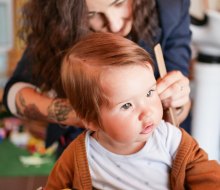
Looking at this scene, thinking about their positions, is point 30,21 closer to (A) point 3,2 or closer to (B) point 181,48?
(B) point 181,48

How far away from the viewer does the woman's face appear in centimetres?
88

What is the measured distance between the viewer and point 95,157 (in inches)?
29.7

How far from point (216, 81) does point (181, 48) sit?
0.86 ft

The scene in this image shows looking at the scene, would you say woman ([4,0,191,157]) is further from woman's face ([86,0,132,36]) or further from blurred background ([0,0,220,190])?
blurred background ([0,0,220,190])

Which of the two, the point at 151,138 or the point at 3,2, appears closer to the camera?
the point at 151,138

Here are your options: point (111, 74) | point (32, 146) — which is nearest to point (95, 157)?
point (111, 74)

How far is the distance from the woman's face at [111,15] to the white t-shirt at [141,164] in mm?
272

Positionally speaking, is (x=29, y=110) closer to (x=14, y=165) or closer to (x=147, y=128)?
(x=147, y=128)

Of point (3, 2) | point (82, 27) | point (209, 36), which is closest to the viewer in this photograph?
point (82, 27)


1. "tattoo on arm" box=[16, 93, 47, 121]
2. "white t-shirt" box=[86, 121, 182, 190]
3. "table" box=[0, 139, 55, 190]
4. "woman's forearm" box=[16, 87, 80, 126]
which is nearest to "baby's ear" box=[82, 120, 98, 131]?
"white t-shirt" box=[86, 121, 182, 190]

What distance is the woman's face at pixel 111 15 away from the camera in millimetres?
885

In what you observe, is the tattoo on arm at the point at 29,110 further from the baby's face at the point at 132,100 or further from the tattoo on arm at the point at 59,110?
the baby's face at the point at 132,100

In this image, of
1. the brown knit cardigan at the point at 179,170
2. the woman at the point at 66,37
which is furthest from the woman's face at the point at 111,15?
the brown knit cardigan at the point at 179,170

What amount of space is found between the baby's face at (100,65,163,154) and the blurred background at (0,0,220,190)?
26 cm
